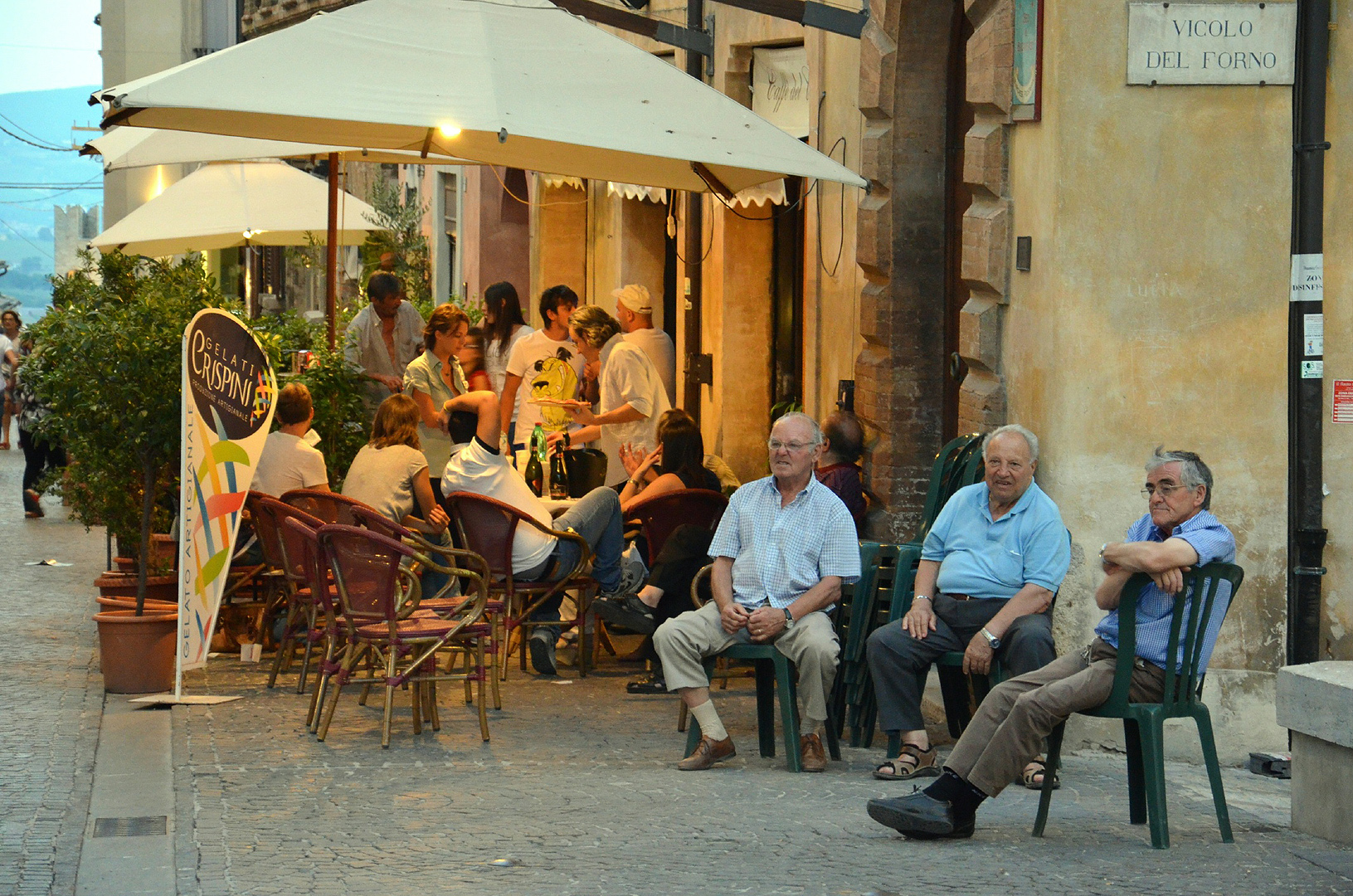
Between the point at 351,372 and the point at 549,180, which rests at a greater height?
the point at 549,180

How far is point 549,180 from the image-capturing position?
56.2 feet

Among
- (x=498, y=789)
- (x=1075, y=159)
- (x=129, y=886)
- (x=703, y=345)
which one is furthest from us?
(x=703, y=345)

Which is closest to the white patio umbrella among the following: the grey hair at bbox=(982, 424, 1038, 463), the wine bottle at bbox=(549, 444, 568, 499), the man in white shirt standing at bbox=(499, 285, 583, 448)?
the man in white shirt standing at bbox=(499, 285, 583, 448)

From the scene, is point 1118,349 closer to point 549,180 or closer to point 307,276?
point 549,180

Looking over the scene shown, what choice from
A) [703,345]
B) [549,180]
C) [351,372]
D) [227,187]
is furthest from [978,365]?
[549,180]

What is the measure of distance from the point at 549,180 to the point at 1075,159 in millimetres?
10744

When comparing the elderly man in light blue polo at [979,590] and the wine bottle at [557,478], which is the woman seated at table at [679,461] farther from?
the elderly man in light blue polo at [979,590]

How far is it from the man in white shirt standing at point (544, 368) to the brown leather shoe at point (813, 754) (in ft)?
15.5

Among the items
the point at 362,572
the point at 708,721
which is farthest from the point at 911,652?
the point at 362,572

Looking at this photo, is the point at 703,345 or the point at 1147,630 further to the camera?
the point at 703,345

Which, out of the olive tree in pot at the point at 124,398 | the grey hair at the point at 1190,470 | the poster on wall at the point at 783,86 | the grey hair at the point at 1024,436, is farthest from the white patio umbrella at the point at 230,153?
the grey hair at the point at 1190,470

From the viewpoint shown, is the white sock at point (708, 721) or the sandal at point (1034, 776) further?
the white sock at point (708, 721)

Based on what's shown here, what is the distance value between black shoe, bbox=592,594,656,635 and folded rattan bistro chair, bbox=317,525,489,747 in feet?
3.02

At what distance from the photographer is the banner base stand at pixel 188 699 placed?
747 cm
